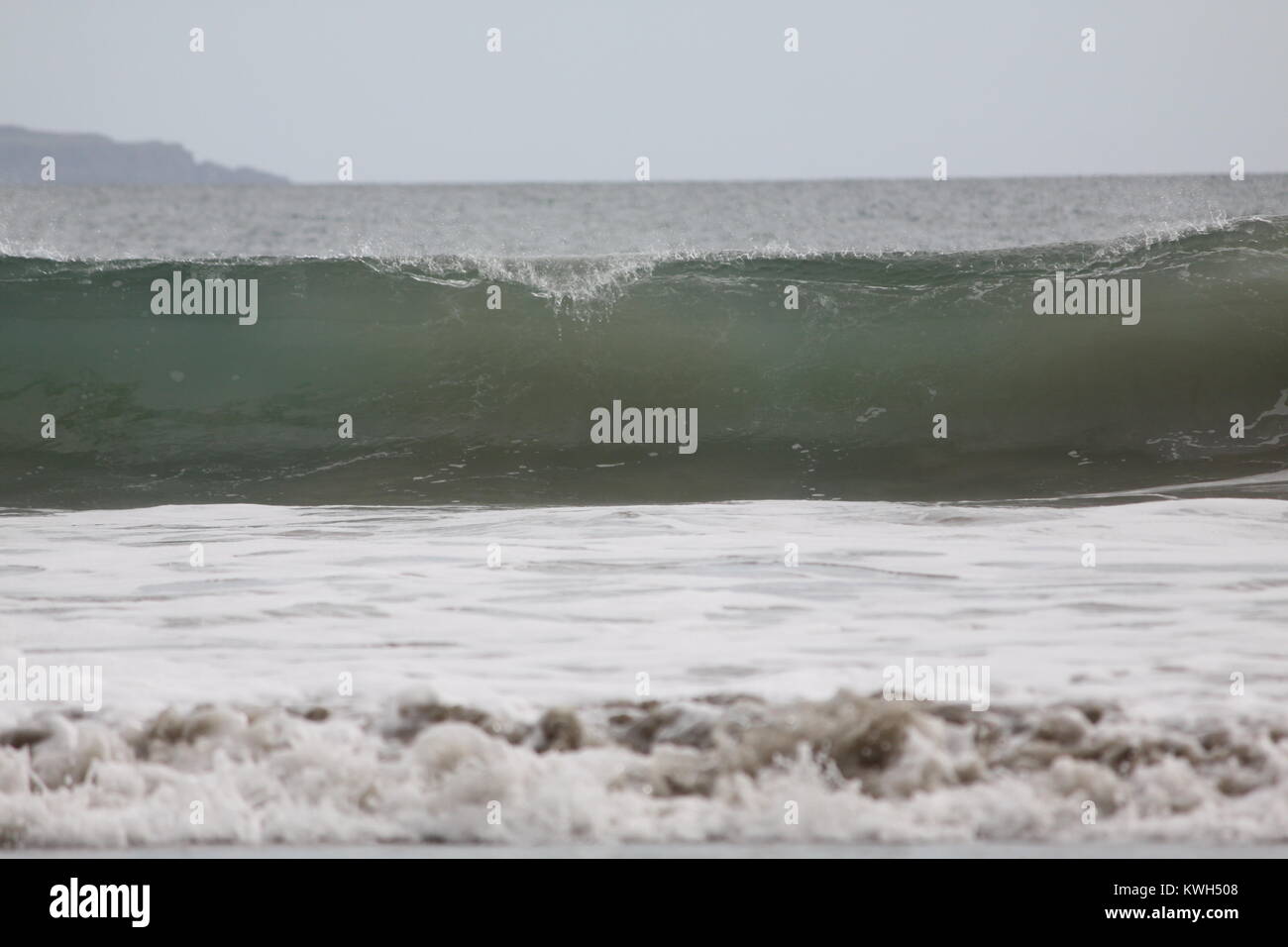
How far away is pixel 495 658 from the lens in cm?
402

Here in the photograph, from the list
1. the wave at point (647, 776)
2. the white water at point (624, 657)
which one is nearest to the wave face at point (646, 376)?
the white water at point (624, 657)

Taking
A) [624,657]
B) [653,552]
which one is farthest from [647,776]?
[653,552]

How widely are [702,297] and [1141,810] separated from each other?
25.1 feet

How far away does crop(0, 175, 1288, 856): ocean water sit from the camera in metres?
2.99

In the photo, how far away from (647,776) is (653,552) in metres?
2.73

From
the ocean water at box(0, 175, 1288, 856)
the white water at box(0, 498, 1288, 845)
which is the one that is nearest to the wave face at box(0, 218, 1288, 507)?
the ocean water at box(0, 175, 1288, 856)

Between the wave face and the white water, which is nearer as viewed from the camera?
the white water

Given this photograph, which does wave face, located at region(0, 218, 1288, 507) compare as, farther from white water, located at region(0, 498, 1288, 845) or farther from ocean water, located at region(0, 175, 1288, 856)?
white water, located at region(0, 498, 1288, 845)

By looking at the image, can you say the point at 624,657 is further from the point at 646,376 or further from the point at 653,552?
the point at 646,376

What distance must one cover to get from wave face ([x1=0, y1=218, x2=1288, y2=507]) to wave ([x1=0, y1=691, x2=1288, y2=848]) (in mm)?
4338

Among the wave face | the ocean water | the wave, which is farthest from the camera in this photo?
the wave face

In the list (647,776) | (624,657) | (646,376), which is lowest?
(647,776)

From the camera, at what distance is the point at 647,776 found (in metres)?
3.05

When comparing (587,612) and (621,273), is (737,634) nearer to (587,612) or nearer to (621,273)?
(587,612)
